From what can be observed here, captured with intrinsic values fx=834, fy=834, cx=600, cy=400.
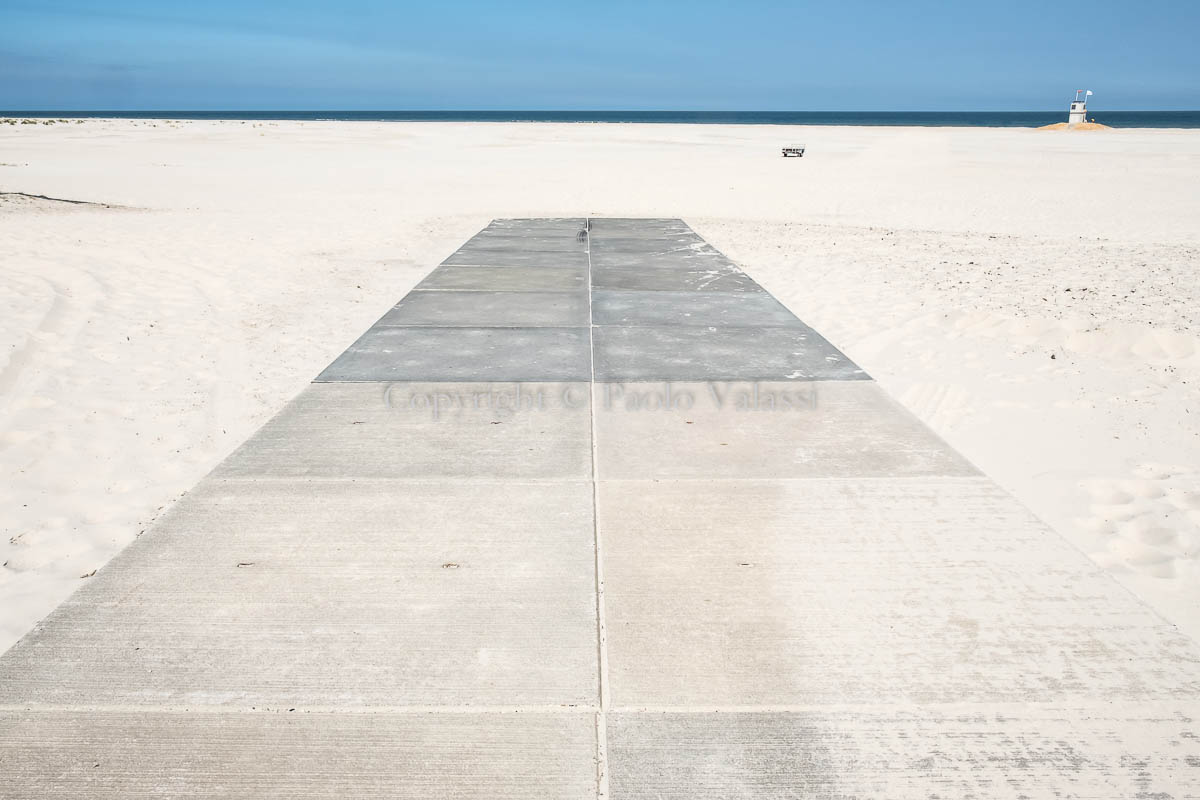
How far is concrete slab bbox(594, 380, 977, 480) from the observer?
4223mm

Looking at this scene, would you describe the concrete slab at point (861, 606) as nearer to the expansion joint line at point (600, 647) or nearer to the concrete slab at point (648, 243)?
the expansion joint line at point (600, 647)

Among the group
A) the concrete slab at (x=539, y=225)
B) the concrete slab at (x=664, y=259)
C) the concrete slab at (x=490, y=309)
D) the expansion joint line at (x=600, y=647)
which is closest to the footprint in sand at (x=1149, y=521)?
the expansion joint line at (x=600, y=647)

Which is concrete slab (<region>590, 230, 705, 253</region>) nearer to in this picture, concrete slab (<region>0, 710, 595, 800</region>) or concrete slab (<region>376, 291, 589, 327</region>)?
concrete slab (<region>376, 291, 589, 327</region>)

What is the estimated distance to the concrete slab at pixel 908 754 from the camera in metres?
2.26

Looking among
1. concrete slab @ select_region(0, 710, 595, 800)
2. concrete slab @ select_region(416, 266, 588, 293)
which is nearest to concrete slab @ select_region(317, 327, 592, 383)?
concrete slab @ select_region(416, 266, 588, 293)

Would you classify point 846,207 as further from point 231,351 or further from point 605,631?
point 605,631

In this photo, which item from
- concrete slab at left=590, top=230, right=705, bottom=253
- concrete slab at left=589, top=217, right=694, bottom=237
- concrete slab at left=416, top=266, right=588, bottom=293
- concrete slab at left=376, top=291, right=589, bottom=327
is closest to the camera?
concrete slab at left=376, top=291, right=589, bottom=327

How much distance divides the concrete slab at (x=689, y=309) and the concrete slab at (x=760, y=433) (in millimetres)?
1784

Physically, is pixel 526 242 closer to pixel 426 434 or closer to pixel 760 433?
pixel 426 434

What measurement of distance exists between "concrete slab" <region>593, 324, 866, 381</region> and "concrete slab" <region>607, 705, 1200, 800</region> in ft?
11.0

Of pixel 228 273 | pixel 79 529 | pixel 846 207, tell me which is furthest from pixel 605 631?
pixel 846 207

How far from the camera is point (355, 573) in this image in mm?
3215

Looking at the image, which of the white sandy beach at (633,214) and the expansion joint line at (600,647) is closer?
the expansion joint line at (600,647)

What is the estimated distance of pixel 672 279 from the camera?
9.28 metres
